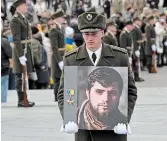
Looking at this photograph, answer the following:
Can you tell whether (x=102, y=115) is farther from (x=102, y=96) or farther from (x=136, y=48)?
(x=136, y=48)

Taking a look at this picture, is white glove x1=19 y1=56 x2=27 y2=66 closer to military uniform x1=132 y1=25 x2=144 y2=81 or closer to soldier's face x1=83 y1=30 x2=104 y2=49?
soldier's face x1=83 y1=30 x2=104 y2=49

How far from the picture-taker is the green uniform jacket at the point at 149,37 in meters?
19.1

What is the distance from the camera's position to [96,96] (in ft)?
14.1

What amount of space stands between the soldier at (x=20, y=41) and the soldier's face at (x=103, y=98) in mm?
6067

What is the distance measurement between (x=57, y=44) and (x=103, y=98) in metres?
6.88

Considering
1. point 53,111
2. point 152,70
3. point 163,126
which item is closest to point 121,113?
point 163,126

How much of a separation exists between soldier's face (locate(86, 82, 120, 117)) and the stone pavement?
3.53 m

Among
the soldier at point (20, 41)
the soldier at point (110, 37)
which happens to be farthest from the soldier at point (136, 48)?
the soldier at point (20, 41)

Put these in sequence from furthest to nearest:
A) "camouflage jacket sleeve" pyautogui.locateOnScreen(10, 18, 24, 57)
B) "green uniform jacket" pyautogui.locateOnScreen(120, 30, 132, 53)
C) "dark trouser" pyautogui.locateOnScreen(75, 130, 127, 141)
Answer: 1. "green uniform jacket" pyautogui.locateOnScreen(120, 30, 132, 53)
2. "camouflage jacket sleeve" pyautogui.locateOnScreen(10, 18, 24, 57)
3. "dark trouser" pyautogui.locateOnScreen(75, 130, 127, 141)

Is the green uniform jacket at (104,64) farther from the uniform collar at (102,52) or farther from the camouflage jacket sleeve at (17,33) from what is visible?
the camouflage jacket sleeve at (17,33)

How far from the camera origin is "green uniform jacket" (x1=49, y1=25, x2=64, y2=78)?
11062 mm

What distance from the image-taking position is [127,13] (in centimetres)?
2611

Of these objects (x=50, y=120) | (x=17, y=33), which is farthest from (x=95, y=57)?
A: (x=17, y=33)

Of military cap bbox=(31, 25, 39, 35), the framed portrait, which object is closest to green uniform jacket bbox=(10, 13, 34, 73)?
military cap bbox=(31, 25, 39, 35)
